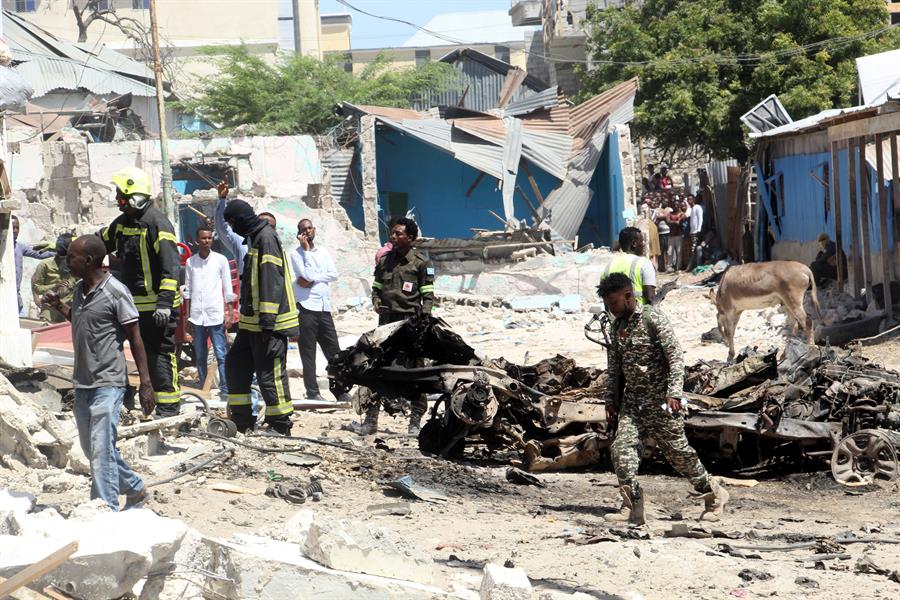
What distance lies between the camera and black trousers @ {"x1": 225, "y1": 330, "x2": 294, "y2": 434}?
345 inches

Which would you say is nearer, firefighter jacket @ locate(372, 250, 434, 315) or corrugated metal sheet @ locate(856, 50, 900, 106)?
firefighter jacket @ locate(372, 250, 434, 315)

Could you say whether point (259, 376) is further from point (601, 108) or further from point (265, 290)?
point (601, 108)

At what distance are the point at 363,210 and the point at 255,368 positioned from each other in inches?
755

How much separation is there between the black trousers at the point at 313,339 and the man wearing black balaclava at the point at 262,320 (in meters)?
2.40

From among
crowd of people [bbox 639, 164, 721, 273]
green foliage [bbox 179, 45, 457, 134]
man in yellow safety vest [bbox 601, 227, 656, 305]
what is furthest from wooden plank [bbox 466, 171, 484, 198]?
man in yellow safety vest [bbox 601, 227, 656, 305]

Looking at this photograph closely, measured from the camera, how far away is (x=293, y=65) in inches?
1499

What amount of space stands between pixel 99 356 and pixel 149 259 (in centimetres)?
238

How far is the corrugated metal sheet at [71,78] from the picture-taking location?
37.2 metres

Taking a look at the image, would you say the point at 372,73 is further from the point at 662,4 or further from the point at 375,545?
the point at 375,545

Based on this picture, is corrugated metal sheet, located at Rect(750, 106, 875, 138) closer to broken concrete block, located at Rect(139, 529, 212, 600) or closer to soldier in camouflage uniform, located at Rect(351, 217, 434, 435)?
soldier in camouflage uniform, located at Rect(351, 217, 434, 435)

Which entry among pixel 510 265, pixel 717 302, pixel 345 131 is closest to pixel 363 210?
pixel 345 131

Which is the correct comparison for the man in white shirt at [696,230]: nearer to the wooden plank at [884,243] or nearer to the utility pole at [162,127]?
the wooden plank at [884,243]

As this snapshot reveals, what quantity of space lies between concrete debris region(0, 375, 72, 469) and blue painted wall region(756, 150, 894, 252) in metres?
12.5

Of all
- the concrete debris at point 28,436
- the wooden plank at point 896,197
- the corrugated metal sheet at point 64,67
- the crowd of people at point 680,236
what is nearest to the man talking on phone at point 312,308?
the concrete debris at point 28,436
